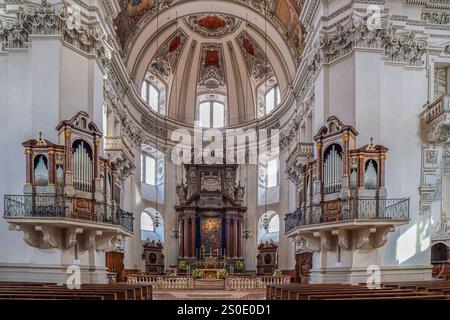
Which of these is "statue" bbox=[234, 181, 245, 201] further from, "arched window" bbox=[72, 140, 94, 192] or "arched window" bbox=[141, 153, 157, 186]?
"arched window" bbox=[72, 140, 94, 192]

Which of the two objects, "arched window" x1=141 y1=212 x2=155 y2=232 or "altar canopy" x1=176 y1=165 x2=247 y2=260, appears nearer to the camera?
"arched window" x1=141 y1=212 x2=155 y2=232

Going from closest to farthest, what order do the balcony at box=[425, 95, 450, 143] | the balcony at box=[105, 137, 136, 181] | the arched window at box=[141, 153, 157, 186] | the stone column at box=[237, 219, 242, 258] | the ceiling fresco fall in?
the balcony at box=[425, 95, 450, 143], the balcony at box=[105, 137, 136, 181], the ceiling fresco, the stone column at box=[237, 219, 242, 258], the arched window at box=[141, 153, 157, 186]

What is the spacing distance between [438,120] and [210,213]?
1545cm

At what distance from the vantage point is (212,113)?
29.8m

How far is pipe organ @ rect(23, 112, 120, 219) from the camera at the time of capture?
12031 millimetres

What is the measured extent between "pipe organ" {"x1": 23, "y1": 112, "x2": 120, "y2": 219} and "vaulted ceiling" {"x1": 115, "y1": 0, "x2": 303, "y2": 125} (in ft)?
27.5

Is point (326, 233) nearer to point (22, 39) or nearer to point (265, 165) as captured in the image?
point (22, 39)

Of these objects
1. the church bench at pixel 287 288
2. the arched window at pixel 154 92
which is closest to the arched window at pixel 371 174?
the church bench at pixel 287 288

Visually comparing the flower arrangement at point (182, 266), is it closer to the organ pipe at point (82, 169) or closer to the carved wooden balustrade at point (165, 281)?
the carved wooden balustrade at point (165, 281)

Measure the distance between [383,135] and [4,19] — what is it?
11051 mm

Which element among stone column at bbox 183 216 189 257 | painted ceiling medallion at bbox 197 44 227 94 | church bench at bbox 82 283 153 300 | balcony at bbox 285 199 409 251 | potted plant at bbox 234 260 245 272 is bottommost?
potted plant at bbox 234 260 245 272

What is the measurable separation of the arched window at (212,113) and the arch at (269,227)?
6374 millimetres

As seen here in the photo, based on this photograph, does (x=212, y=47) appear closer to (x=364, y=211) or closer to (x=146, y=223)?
(x=146, y=223)

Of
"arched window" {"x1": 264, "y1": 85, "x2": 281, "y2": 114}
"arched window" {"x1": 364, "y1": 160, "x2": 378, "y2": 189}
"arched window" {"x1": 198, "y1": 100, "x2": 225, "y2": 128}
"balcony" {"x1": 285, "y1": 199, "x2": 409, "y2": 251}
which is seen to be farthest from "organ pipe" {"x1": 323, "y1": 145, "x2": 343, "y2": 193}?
"arched window" {"x1": 198, "y1": 100, "x2": 225, "y2": 128}
